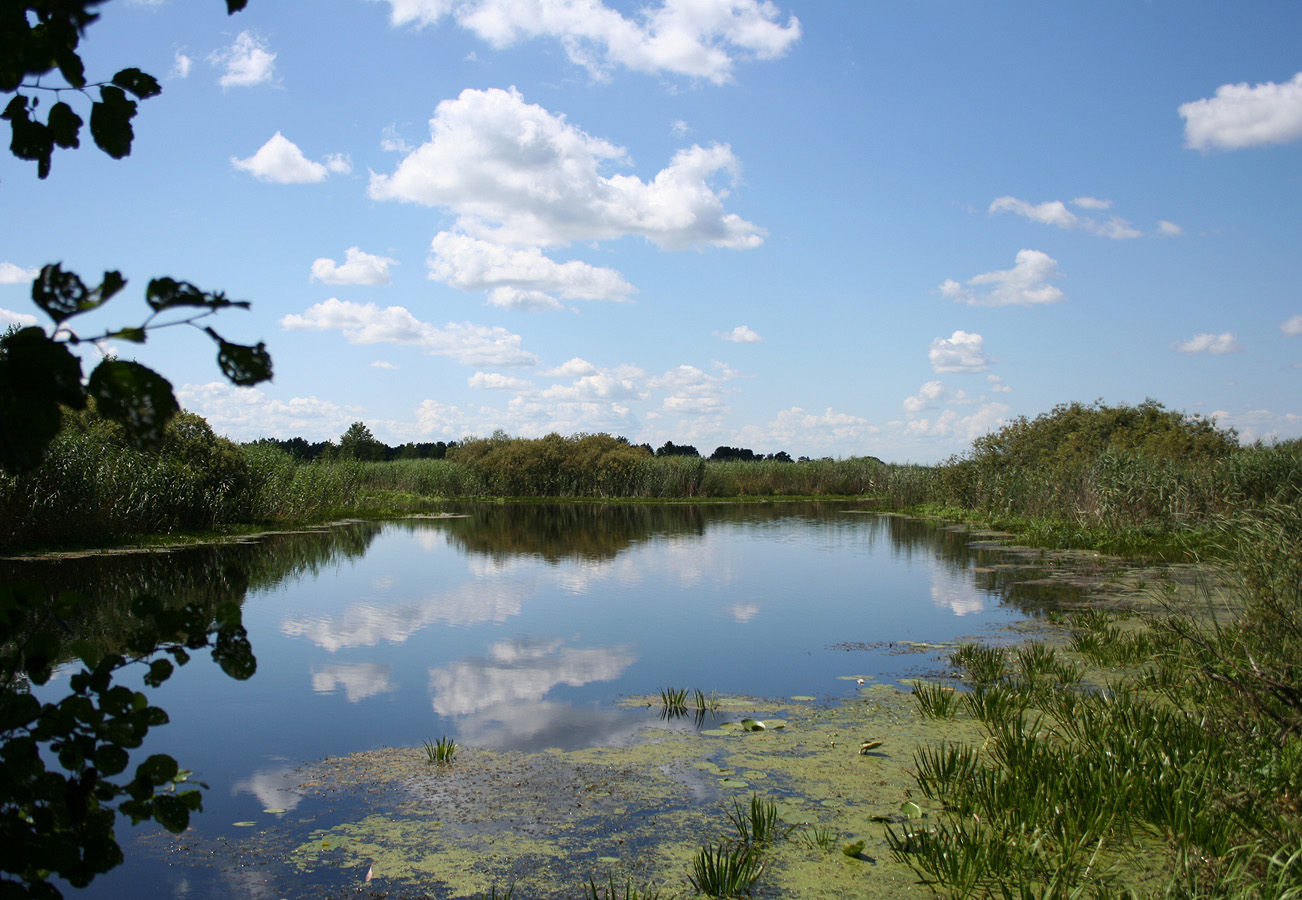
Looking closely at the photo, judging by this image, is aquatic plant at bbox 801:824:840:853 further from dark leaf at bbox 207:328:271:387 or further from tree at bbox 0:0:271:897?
dark leaf at bbox 207:328:271:387

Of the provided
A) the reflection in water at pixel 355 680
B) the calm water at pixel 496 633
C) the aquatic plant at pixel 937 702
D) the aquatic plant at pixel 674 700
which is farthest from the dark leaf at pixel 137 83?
the reflection in water at pixel 355 680

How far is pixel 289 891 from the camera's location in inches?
167

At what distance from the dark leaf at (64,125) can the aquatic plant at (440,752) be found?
521 centimetres

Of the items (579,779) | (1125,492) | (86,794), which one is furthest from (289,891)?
(1125,492)

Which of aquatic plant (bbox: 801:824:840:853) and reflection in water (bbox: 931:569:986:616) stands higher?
reflection in water (bbox: 931:569:986:616)

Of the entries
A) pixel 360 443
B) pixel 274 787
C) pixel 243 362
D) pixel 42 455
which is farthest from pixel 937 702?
pixel 360 443

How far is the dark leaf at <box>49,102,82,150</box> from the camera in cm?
171

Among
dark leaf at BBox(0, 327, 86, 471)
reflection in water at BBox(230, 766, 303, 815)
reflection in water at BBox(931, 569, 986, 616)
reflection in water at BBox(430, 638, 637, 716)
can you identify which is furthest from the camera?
reflection in water at BBox(931, 569, 986, 616)

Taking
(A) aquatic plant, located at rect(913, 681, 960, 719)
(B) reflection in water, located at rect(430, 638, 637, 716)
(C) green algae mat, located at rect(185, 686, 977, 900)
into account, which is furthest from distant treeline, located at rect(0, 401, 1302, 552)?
(B) reflection in water, located at rect(430, 638, 637, 716)

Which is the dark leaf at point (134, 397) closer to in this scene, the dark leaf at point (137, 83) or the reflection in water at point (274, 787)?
the dark leaf at point (137, 83)

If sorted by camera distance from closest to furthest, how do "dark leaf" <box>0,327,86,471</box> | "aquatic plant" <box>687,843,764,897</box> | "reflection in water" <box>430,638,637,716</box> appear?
"dark leaf" <box>0,327,86,471</box> < "aquatic plant" <box>687,843,764,897</box> < "reflection in water" <box>430,638,637,716</box>

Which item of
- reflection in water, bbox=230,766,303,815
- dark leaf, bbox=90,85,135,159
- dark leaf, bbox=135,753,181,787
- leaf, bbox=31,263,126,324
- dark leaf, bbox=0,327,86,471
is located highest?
dark leaf, bbox=90,85,135,159

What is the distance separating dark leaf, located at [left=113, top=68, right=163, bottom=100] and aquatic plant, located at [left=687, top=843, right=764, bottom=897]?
148 inches

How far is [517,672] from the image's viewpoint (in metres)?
8.97
